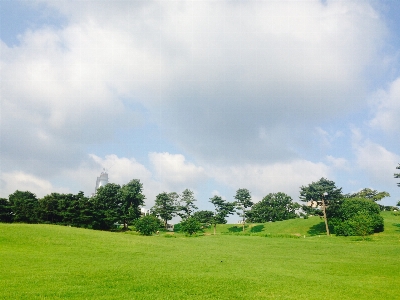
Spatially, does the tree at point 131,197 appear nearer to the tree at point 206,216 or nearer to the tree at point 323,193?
the tree at point 206,216

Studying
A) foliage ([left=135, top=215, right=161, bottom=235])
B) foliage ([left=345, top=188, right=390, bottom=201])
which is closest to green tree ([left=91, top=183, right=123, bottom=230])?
foliage ([left=135, top=215, right=161, bottom=235])

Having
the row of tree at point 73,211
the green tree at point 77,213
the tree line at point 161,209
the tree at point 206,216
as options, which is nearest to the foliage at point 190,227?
the tree line at point 161,209

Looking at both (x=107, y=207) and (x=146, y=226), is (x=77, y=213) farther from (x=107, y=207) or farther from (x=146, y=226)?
(x=146, y=226)

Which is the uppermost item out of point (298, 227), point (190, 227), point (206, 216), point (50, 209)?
point (50, 209)

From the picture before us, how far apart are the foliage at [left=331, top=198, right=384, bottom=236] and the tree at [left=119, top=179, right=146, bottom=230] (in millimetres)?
57523

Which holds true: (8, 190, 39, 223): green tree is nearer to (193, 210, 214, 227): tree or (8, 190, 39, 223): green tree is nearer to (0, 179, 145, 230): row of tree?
(0, 179, 145, 230): row of tree

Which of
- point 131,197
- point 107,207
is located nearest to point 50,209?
point 107,207

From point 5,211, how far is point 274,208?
317 ft

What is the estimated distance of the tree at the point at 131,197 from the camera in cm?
9129

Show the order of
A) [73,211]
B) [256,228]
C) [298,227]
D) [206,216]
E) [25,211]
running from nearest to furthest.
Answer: [73,211] → [25,211] → [298,227] → [206,216] → [256,228]

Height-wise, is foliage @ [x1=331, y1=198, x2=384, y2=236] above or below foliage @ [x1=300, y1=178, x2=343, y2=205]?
below

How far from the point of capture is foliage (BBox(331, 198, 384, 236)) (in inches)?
2376

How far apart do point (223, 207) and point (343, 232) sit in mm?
32886

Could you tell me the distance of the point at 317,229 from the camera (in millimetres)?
79438
